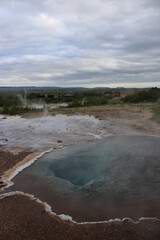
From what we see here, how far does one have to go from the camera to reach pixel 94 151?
12906 mm

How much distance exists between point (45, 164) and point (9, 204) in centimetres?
352

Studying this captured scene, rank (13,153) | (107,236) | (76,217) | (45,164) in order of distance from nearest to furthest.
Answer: (107,236) < (76,217) < (45,164) < (13,153)

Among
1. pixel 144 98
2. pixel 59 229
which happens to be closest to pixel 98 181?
pixel 59 229

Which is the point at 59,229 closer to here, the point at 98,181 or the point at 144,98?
the point at 98,181

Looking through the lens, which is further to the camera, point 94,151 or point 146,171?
point 94,151

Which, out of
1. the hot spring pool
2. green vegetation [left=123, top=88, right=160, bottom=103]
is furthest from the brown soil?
green vegetation [left=123, top=88, right=160, bottom=103]

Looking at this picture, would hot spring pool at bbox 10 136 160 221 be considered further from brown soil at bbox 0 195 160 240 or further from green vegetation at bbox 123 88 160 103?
green vegetation at bbox 123 88 160 103

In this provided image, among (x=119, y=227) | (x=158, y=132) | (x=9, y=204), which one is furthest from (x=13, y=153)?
(x=158, y=132)

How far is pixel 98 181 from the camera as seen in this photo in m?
9.42

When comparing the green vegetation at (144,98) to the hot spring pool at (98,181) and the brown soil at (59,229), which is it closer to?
the hot spring pool at (98,181)

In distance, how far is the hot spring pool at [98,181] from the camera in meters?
7.52

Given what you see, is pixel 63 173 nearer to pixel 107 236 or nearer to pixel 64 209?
pixel 64 209

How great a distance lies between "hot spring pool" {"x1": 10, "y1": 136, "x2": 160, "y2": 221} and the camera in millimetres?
7520

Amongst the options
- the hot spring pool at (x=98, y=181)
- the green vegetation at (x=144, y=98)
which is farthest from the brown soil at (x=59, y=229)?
the green vegetation at (x=144, y=98)
